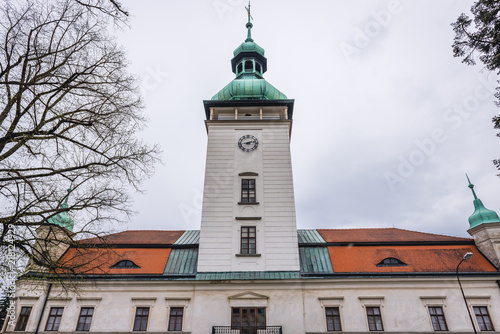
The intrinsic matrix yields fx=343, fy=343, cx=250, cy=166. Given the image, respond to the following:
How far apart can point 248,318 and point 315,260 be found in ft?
18.8

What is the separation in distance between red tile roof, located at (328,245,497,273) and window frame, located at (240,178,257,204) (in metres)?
6.19

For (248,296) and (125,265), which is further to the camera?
(125,265)

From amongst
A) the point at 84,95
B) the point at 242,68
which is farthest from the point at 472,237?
the point at 84,95

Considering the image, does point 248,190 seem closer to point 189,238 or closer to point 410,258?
point 189,238

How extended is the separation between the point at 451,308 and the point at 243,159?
618 inches

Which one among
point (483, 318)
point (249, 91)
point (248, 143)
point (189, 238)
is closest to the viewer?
point (483, 318)

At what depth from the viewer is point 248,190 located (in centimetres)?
2378

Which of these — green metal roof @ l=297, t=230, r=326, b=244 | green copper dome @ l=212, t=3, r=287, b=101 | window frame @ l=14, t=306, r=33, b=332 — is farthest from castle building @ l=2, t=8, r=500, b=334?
green copper dome @ l=212, t=3, r=287, b=101

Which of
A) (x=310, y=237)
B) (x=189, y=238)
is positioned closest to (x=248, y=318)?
(x=310, y=237)

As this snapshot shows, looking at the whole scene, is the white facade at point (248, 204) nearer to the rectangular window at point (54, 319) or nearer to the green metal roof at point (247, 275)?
the green metal roof at point (247, 275)

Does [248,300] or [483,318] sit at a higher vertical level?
[248,300]

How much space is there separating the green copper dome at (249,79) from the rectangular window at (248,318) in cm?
1600

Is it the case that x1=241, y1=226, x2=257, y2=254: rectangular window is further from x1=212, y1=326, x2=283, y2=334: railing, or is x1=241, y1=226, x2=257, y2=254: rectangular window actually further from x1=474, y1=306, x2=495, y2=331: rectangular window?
x1=474, y1=306, x2=495, y2=331: rectangular window

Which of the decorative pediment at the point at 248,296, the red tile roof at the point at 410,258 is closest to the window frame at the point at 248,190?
the decorative pediment at the point at 248,296
